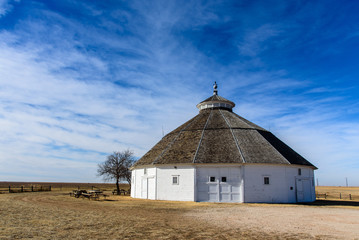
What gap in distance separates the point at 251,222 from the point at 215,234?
4.08 m

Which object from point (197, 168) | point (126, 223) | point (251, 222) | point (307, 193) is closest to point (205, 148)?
point (197, 168)

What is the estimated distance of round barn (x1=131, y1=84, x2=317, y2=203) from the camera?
2656 centimetres

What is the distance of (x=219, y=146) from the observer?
2912 centimetres

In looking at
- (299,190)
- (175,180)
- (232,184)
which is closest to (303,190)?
(299,190)

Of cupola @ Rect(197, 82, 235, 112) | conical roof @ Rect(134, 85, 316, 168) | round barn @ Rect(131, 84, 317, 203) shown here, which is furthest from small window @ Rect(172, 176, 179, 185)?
cupola @ Rect(197, 82, 235, 112)

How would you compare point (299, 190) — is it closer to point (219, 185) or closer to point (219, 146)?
point (219, 185)

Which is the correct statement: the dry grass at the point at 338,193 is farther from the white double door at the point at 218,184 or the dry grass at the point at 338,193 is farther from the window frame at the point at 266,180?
the white double door at the point at 218,184

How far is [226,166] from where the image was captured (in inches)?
1057

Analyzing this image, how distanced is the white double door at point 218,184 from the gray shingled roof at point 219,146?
3.22 ft

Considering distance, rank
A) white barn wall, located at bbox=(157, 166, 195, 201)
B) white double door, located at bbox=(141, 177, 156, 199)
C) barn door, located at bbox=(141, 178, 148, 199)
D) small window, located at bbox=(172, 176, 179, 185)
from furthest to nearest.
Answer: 1. barn door, located at bbox=(141, 178, 148, 199)
2. white double door, located at bbox=(141, 177, 156, 199)
3. small window, located at bbox=(172, 176, 179, 185)
4. white barn wall, located at bbox=(157, 166, 195, 201)

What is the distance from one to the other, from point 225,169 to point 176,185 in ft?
16.9

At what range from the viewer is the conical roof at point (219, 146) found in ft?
90.4

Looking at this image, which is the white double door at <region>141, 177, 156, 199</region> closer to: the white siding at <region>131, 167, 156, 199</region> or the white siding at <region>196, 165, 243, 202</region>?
the white siding at <region>131, 167, 156, 199</region>

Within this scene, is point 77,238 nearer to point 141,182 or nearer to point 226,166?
point 226,166
